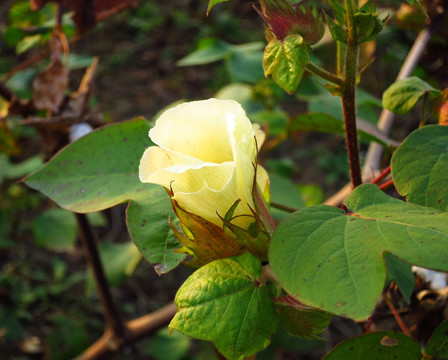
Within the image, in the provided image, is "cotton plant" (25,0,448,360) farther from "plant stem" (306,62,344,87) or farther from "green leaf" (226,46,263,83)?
"green leaf" (226,46,263,83)

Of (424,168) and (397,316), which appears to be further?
(397,316)

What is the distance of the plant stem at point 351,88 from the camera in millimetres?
461

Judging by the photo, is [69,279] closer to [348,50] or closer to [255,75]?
[255,75]

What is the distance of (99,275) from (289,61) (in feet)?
2.51

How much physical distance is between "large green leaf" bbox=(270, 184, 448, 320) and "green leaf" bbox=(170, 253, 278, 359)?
5cm

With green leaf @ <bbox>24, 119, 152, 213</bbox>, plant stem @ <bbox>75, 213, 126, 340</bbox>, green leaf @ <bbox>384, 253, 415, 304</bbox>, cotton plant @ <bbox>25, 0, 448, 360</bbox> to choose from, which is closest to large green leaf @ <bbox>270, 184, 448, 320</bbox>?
cotton plant @ <bbox>25, 0, 448, 360</bbox>

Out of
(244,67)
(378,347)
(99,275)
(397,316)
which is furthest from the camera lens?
(244,67)

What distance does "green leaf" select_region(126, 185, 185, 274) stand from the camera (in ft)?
1.76

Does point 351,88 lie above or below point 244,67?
above

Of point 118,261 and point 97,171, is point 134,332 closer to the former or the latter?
point 118,261

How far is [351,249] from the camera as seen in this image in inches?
16.4

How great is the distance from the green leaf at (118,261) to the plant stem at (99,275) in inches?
7.6

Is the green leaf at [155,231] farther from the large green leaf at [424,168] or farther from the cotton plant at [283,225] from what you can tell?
the large green leaf at [424,168]

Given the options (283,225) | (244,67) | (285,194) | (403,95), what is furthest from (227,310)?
(244,67)
